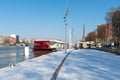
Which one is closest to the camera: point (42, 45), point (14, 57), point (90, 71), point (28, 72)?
point (28, 72)

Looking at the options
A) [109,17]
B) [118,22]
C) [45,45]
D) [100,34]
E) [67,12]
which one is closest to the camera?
[67,12]

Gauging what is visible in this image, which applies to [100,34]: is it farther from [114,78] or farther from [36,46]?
[114,78]

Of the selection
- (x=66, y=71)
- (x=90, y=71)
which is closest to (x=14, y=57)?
(x=66, y=71)

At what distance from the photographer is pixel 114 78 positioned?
13.7 m

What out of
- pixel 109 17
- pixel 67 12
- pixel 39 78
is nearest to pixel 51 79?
pixel 39 78

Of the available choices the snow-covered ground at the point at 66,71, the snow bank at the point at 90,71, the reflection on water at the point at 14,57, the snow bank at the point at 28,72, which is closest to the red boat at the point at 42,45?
the reflection on water at the point at 14,57

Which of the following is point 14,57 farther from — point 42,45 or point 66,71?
point 66,71

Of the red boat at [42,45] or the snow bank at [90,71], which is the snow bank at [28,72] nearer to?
the snow bank at [90,71]

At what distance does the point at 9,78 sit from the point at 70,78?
2.74m

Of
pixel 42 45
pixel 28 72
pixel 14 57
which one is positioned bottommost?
pixel 14 57

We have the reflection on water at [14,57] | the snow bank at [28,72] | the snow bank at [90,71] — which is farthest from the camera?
the reflection on water at [14,57]

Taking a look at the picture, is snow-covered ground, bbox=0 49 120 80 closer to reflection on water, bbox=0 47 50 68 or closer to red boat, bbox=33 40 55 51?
reflection on water, bbox=0 47 50 68

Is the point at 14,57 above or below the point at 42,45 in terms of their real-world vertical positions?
below

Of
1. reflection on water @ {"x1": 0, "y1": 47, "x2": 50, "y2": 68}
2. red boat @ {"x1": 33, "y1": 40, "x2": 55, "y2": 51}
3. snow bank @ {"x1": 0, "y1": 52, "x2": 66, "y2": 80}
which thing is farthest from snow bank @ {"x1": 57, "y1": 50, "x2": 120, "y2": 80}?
red boat @ {"x1": 33, "y1": 40, "x2": 55, "y2": 51}
